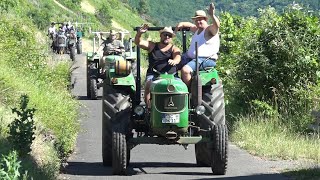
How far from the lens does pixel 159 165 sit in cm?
1248

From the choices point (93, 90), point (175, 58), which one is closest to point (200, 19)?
point (175, 58)

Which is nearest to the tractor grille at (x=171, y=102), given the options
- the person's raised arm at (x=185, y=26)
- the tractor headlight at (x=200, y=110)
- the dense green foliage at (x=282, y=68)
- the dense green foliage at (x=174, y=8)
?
the tractor headlight at (x=200, y=110)

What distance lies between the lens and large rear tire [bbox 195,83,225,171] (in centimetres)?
1186

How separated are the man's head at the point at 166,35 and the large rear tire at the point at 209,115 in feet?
2.78

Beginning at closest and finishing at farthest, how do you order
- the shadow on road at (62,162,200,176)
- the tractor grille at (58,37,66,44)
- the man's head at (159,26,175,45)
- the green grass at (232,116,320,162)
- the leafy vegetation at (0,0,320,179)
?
the shadow on road at (62,162,200,176), the man's head at (159,26,175,45), the green grass at (232,116,320,162), the leafy vegetation at (0,0,320,179), the tractor grille at (58,37,66,44)

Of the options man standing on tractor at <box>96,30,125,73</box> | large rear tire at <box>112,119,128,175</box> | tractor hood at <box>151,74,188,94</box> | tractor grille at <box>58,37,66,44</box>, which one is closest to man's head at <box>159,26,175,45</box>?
tractor hood at <box>151,74,188,94</box>

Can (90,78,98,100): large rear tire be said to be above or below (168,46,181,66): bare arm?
below

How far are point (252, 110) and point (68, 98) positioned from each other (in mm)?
3816

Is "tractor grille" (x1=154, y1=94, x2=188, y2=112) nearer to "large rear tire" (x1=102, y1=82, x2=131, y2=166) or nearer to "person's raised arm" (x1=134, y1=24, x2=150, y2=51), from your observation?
"large rear tire" (x1=102, y1=82, x2=131, y2=166)

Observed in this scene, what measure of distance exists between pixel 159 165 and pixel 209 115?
1.17m

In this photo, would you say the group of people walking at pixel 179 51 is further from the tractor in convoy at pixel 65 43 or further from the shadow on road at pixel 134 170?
the tractor in convoy at pixel 65 43

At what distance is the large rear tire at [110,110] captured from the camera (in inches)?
469

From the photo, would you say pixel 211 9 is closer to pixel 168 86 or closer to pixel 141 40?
pixel 141 40

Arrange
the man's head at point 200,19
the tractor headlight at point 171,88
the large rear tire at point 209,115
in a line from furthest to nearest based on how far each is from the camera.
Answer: the man's head at point 200,19 → the large rear tire at point 209,115 → the tractor headlight at point 171,88
